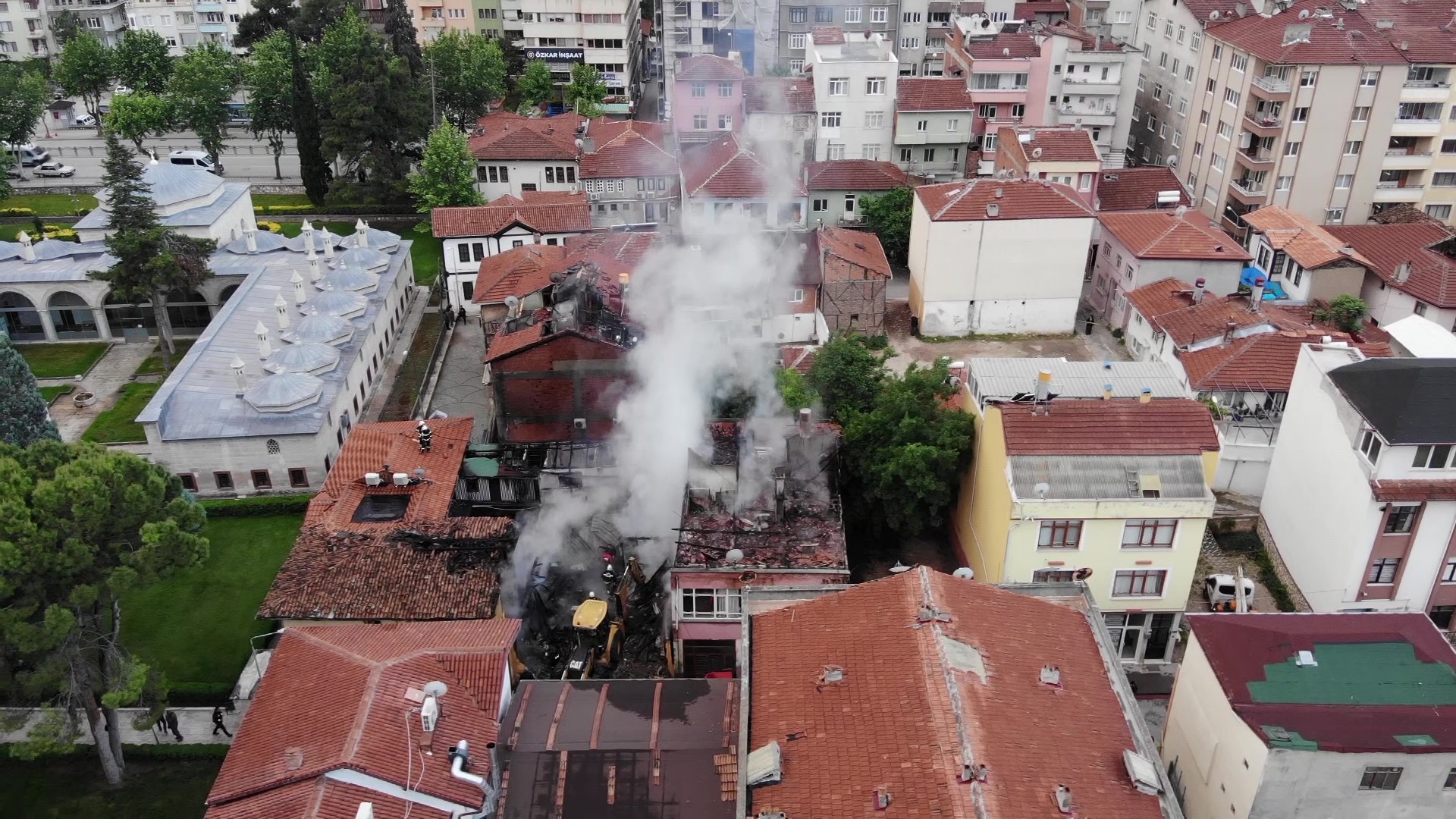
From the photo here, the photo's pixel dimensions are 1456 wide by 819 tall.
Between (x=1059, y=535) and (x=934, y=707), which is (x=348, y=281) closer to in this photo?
(x=1059, y=535)

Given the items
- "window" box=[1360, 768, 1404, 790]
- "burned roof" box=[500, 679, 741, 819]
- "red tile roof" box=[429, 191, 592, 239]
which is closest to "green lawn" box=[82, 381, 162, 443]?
"red tile roof" box=[429, 191, 592, 239]

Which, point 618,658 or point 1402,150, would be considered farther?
point 1402,150

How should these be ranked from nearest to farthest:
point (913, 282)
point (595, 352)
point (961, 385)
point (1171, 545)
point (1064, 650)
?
point (1064, 650), point (1171, 545), point (961, 385), point (595, 352), point (913, 282)

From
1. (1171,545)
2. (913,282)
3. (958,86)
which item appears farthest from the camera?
(958,86)

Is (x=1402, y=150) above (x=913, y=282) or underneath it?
above

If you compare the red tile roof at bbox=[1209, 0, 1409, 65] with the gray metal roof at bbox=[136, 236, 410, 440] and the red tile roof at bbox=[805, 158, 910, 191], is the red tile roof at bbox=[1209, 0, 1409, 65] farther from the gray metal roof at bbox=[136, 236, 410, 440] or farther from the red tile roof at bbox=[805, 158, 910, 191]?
the gray metal roof at bbox=[136, 236, 410, 440]

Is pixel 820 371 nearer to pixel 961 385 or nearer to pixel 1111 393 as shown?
pixel 961 385

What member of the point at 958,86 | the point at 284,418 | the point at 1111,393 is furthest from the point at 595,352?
the point at 958,86

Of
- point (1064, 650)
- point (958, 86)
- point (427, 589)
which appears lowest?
point (427, 589)
